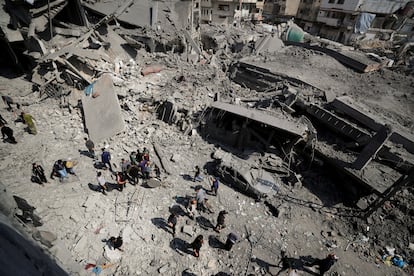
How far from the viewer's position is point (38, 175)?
7664mm

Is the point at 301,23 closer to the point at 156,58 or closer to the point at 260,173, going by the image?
the point at 156,58

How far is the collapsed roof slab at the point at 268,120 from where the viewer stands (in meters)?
8.70

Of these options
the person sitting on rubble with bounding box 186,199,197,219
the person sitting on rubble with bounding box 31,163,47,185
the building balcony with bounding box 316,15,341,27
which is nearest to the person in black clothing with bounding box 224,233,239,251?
the person sitting on rubble with bounding box 186,199,197,219

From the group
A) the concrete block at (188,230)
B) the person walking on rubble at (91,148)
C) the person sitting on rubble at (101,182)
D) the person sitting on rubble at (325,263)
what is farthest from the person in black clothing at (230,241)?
the person walking on rubble at (91,148)

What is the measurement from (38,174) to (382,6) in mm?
43904

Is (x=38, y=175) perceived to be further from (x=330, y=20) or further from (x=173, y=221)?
(x=330, y=20)

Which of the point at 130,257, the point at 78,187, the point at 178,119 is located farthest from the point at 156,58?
the point at 130,257

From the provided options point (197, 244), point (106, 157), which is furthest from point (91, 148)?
point (197, 244)

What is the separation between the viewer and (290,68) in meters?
16.5

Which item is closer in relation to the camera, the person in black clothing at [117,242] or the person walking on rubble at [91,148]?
the person in black clothing at [117,242]

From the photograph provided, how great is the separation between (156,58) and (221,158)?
432 inches

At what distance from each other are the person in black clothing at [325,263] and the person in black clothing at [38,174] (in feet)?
33.2

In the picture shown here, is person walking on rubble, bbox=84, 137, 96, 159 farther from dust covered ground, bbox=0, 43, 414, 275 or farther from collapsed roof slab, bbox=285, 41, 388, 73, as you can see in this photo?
collapsed roof slab, bbox=285, 41, 388, 73

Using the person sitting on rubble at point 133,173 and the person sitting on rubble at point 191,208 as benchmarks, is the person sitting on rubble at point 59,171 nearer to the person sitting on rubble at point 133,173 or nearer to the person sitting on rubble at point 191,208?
the person sitting on rubble at point 133,173
